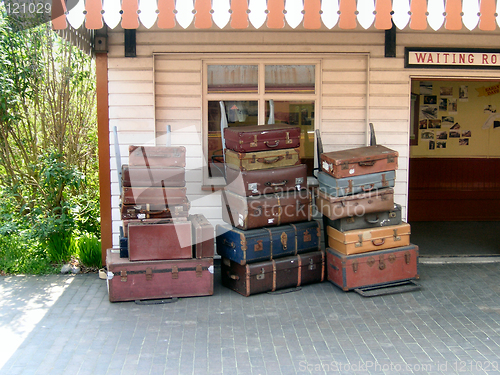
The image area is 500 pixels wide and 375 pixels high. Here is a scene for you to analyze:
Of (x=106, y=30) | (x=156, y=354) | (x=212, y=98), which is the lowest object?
(x=156, y=354)

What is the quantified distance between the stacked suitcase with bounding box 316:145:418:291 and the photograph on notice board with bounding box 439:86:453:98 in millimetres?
4292

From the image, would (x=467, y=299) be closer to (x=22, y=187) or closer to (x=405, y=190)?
(x=405, y=190)

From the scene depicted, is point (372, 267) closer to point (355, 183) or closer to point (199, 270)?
point (355, 183)

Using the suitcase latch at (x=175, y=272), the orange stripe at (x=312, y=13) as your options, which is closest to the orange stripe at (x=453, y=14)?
the orange stripe at (x=312, y=13)

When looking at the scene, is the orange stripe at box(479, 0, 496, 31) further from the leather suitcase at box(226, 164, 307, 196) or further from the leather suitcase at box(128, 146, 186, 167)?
the leather suitcase at box(128, 146, 186, 167)

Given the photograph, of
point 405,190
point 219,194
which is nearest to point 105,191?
point 219,194

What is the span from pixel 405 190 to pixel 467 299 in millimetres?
1996

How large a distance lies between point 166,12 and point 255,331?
3597 millimetres

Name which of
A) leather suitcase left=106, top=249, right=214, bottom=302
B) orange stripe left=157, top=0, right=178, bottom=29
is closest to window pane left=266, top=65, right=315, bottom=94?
orange stripe left=157, top=0, right=178, bottom=29

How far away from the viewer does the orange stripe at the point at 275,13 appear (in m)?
6.01

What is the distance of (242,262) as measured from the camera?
6625 millimetres

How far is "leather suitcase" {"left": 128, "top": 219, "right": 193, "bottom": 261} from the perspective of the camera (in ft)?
21.2

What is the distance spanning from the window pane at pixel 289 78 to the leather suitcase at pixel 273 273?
8.04ft

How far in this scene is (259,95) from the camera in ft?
25.7
